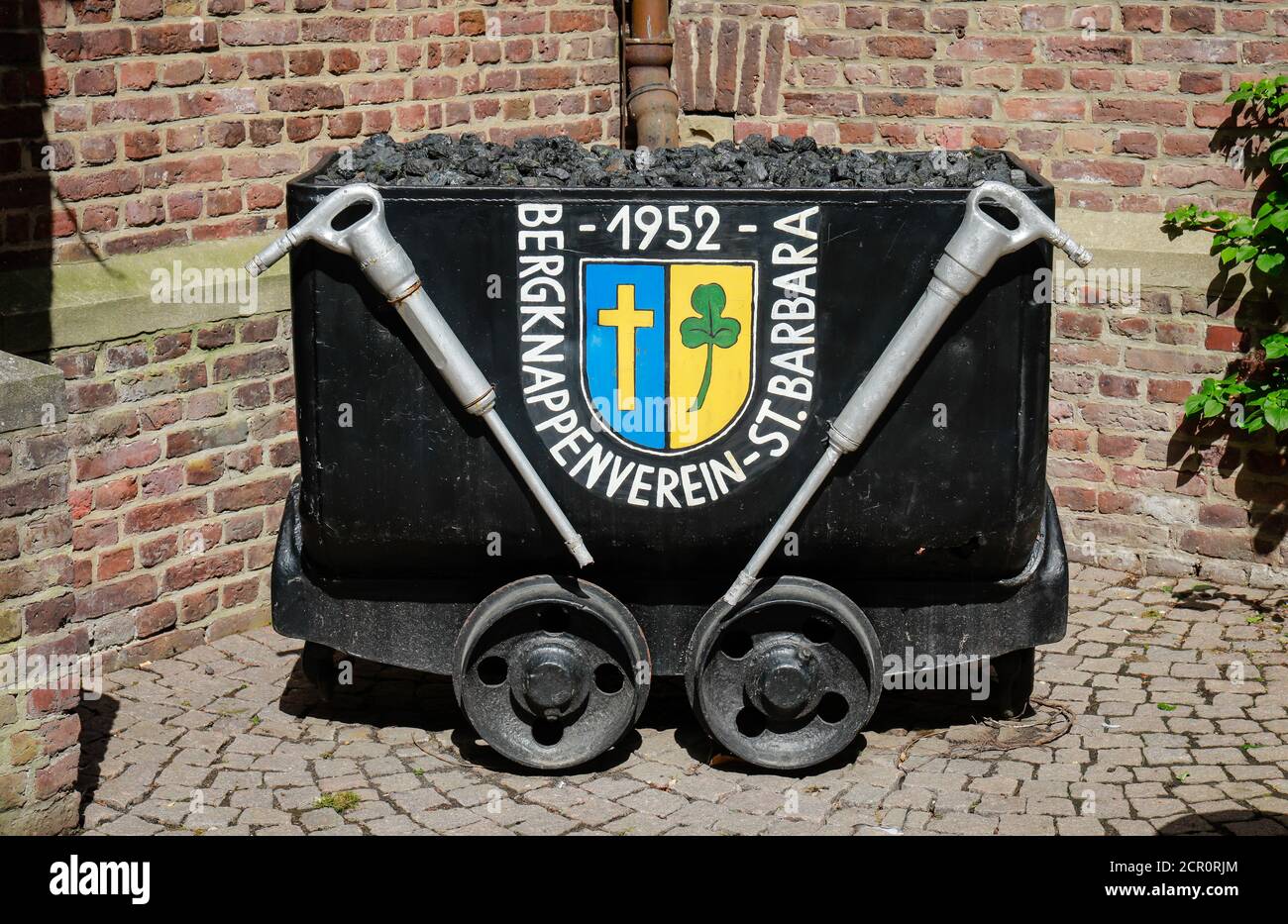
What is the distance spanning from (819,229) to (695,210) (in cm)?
41

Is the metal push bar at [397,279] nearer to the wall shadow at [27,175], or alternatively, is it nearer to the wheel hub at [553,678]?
the wheel hub at [553,678]

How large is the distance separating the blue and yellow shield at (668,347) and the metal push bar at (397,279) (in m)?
0.34

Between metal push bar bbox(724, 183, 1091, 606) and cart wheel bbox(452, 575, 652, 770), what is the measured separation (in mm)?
790

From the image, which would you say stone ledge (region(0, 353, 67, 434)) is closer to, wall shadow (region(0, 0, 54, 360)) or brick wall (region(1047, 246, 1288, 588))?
wall shadow (region(0, 0, 54, 360))

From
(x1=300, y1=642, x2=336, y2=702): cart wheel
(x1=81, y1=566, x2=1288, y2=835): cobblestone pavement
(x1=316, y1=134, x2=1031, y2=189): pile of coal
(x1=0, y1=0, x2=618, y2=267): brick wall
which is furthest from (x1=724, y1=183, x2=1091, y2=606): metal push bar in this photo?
(x1=0, y1=0, x2=618, y2=267): brick wall

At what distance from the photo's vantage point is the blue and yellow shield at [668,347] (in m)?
5.40

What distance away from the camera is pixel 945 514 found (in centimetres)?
557

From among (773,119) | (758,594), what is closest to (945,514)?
(758,594)

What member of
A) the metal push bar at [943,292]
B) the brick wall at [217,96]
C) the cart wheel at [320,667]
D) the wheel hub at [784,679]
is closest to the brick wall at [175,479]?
the brick wall at [217,96]

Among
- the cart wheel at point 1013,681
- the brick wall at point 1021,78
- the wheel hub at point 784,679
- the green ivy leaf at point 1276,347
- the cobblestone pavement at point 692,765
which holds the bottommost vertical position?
the cobblestone pavement at point 692,765

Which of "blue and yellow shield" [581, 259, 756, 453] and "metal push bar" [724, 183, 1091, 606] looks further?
"blue and yellow shield" [581, 259, 756, 453]

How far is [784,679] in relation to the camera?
556 centimetres

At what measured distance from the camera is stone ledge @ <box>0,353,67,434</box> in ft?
16.1
